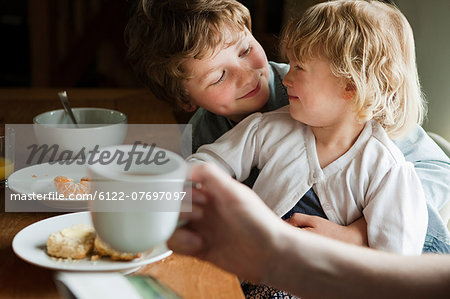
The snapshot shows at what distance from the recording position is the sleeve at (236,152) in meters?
1.29

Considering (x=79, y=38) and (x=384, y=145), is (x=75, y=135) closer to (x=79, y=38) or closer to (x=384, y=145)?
(x=384, y=145)

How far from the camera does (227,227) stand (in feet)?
2.52

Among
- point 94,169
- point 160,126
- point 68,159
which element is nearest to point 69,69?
point 160,126

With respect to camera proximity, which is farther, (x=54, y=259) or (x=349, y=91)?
(x=349, y=91)

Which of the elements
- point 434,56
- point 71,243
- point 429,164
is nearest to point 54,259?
point 71,243

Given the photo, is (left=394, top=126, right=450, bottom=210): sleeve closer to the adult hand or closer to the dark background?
the adult hand

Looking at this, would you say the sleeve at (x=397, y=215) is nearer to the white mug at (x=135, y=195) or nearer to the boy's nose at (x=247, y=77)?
the boy's nose at (x=247, y=77)

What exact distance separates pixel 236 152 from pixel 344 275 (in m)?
0.56

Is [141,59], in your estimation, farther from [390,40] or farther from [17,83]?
[17,83]

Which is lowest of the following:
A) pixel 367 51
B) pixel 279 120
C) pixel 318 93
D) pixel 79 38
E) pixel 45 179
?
pixel 79 38

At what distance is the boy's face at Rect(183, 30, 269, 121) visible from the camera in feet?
4.58

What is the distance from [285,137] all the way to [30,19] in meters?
3.40

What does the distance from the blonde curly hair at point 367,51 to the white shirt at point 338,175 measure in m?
0.08

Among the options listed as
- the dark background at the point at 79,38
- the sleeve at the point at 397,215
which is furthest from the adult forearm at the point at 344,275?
the dark background at the point at 79,38
